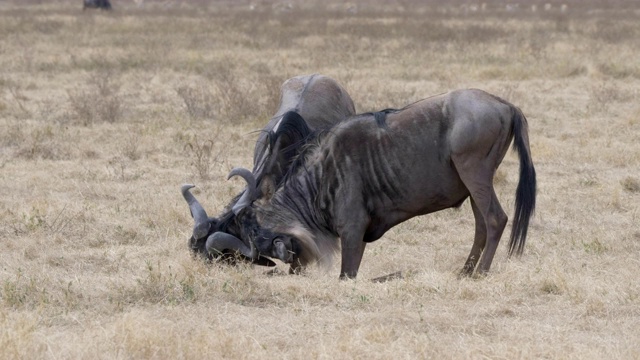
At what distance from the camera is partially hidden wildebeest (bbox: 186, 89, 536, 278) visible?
19.4ft

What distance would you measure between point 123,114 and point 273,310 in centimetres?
734

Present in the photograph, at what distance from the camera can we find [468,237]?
23.3 feet

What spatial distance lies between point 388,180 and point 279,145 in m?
0.74

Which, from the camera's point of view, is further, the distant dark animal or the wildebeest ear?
the distant dark animal

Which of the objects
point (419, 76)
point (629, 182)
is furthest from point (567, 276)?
point (419, 76)

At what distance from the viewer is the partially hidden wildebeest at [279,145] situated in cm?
586

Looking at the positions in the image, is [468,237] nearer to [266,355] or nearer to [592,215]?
[592,215]

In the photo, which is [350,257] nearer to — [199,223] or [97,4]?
[199,223]

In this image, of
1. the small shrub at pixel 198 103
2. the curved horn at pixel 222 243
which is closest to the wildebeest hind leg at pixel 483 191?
the curved horn at pixel 222 243

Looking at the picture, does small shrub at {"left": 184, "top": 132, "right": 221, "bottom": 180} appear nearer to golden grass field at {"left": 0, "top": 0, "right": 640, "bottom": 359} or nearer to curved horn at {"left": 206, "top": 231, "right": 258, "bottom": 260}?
golden grass field at {"left": 0, "top": 0, "right": 640, "bottom": 359}

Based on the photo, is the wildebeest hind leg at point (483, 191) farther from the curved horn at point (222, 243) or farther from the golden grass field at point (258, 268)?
the curved horn at point (222, 243)

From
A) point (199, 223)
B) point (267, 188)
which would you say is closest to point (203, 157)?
point (267, 188)

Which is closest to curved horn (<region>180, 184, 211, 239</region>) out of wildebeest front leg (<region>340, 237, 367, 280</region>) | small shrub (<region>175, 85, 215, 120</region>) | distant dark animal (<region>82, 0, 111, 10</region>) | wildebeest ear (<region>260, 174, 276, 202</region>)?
wildebeest ear (<region>260, 174, 276, 202</region>)

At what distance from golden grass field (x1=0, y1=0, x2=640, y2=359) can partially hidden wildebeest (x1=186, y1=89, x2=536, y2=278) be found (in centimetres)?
23
